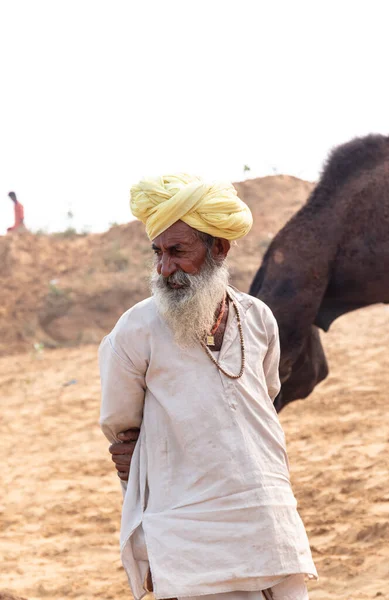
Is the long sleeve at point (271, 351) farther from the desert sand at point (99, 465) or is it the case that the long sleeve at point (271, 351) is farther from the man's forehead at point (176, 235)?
the desert sand at point (99, 465)

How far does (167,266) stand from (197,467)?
0.64 metres

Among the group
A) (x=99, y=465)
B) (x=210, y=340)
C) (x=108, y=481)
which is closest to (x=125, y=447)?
(x=210, y=340)

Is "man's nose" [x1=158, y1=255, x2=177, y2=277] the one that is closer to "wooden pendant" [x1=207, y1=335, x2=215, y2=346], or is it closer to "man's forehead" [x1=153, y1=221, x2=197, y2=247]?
"man's forehead" [x1=153, y1=221, x2=197, y2=247]

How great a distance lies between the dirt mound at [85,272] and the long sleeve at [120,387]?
10925 millimetres

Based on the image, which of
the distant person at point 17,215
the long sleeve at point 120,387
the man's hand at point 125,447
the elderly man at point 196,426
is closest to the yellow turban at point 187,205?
the elderly man at point 196,426

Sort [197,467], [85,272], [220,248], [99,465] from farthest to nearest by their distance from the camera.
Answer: [85,272] → [99,465] → [220,248] → [197,467]

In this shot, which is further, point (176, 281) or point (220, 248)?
point (220, 248)

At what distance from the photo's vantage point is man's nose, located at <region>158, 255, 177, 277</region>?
9.35 feet

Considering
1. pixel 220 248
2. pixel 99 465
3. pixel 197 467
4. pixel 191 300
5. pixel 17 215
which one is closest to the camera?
pixel 197 467

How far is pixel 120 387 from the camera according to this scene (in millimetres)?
2779

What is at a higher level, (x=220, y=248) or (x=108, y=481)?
(x=220, y=248)

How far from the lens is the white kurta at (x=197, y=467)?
2.63 m

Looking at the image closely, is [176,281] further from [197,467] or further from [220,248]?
[197,467]

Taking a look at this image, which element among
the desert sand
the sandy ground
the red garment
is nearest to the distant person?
the red garment
